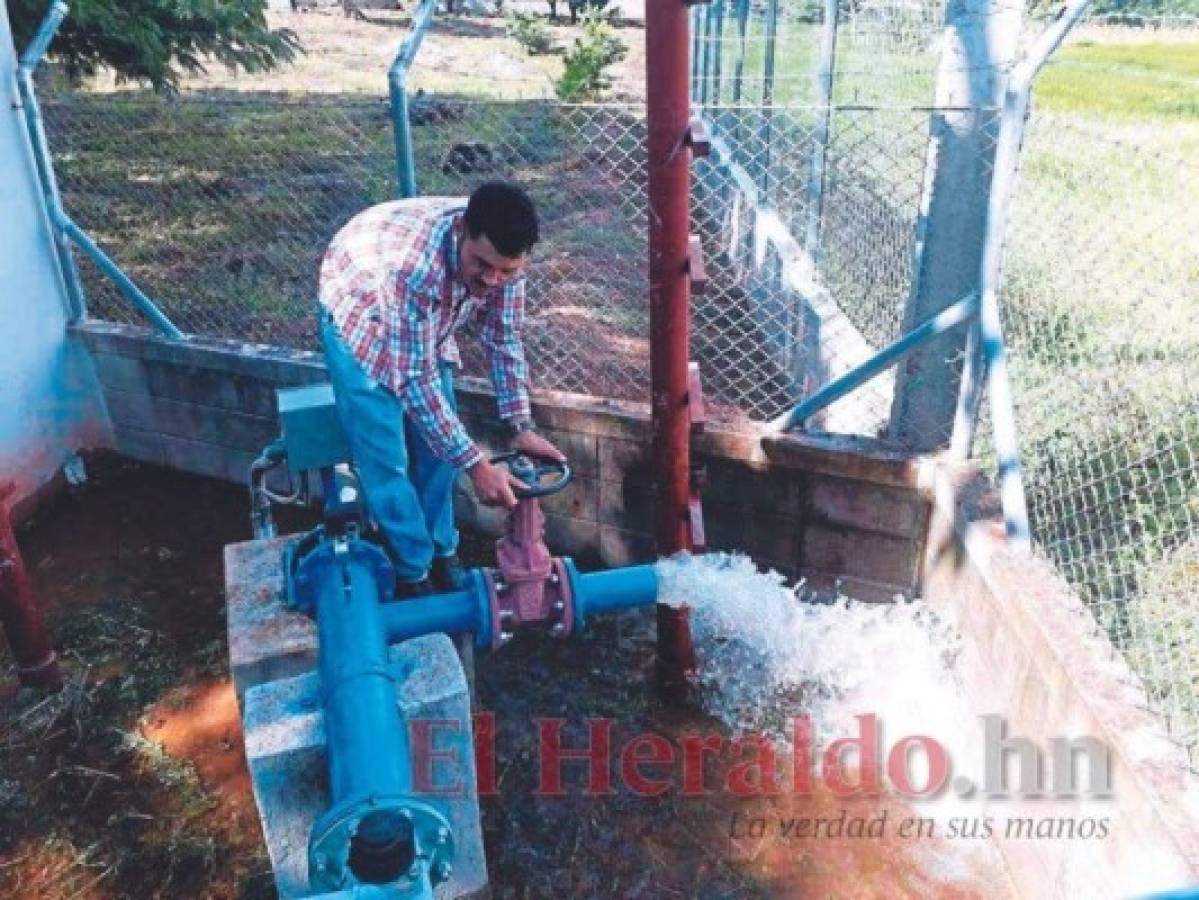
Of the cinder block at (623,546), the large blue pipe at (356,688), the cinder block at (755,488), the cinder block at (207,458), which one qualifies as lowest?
the cinder block at (623,546)

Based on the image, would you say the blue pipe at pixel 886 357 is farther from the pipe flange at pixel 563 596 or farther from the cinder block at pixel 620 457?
the pipe flange at pixel 563 596

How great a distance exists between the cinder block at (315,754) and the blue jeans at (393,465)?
1.71 feet

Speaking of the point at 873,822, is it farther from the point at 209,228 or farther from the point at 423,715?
the point at 209,228

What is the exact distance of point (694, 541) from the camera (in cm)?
296

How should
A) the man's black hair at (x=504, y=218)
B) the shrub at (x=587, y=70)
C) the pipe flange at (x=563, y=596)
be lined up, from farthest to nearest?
the shrub at (x=587, y=70) → the pipe flange at (x=563, y=596) → the man's black hair at (x=504, y=218)

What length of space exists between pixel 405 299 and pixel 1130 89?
7.56 meters

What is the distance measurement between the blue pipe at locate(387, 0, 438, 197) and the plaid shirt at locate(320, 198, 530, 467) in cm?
98

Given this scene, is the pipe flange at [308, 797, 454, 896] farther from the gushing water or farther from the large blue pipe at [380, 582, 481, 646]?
the gushing water

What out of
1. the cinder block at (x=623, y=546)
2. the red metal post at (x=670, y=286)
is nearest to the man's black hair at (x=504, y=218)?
the red metal post at (x=670, y=286)

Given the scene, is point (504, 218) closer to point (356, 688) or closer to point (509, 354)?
point (509, 354)

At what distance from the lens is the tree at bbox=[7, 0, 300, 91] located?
5.09 m

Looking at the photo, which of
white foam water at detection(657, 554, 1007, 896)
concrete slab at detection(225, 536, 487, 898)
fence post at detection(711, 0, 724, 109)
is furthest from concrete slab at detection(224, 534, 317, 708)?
fence post at detection(711, 0, 724, 109)

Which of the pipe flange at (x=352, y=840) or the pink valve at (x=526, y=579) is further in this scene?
the pink valve at (x=526, y=579)

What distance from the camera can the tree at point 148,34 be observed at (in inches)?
201
